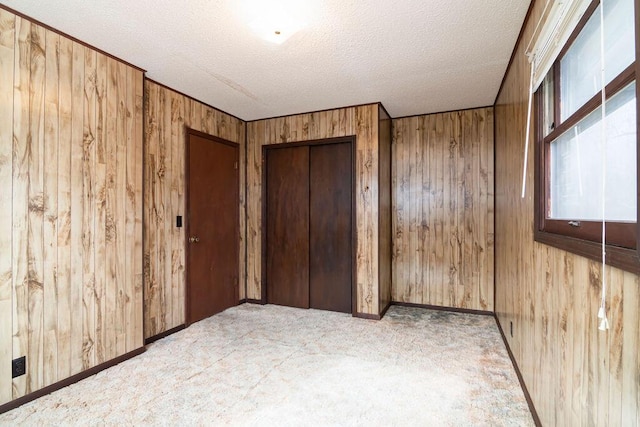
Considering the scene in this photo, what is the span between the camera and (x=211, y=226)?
385 cm

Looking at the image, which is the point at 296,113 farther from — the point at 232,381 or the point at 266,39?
the point at 232,381

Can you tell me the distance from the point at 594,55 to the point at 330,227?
3.11m

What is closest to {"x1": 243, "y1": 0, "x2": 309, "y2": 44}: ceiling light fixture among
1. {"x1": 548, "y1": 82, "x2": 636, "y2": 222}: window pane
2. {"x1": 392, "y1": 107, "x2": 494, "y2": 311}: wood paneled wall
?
{"x1": 548, "y1": 82, "x2": 636, "y2": 222}: window pane

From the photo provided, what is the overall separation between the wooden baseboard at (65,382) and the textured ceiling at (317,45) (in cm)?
255

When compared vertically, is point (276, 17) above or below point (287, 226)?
above

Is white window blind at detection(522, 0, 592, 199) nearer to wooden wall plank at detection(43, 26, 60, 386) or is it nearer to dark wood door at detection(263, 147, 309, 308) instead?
dark wood door at detection(263, 147, 309, 308)

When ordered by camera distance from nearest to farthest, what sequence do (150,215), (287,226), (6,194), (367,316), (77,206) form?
(6,194) < (77,206) < (150,215) < (367,316) < (287,226)

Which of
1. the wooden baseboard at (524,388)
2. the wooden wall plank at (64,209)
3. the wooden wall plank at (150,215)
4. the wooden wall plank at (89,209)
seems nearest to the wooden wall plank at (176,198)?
the wooden wall plank at (150,215)

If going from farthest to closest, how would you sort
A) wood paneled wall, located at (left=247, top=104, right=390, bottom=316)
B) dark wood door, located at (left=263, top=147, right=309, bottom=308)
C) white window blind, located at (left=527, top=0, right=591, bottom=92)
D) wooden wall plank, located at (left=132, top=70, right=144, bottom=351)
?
dark wood door, located at (left=263, top=147, right=309, bottom=308)
wood paneled wall, located at (left=247, top=104, right=390, bottom=316)
wooden wall plank, located at (left=132, top=70, right=144, bottom=351)
white window blind, located at (left=527, top=0, right=591, bottom=92)

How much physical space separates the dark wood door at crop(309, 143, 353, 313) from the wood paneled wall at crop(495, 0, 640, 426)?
175cm

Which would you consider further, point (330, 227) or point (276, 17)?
point (330, 227)

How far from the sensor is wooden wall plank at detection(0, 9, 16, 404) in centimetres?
192

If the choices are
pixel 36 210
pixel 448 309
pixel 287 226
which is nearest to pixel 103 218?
pixel 36 210

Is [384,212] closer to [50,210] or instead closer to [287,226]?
[287,226]
